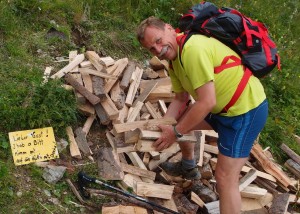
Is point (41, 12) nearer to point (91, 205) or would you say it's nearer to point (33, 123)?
point (33, 123)

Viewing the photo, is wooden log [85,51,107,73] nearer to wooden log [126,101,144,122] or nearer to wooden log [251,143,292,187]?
wooden log [126,101,144,122]

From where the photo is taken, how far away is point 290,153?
668 cm

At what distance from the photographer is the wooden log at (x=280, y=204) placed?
543 centimetres

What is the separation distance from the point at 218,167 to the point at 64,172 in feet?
5.67

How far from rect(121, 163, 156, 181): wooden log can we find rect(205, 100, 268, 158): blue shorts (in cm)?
119

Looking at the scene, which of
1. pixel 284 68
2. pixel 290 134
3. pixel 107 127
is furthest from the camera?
pixel 284 68

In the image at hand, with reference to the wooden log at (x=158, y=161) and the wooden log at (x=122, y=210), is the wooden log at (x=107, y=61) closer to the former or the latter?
the wooden log at (x=158, y=161)

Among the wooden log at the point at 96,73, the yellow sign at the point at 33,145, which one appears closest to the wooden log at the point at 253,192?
the wooden log at the point at 96,73

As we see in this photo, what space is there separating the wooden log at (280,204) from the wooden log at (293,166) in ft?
3.18

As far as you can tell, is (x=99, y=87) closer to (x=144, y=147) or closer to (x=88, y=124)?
(x=88, y=124)

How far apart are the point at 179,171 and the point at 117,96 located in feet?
4.13

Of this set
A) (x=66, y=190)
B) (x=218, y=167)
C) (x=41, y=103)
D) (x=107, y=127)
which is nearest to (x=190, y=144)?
(x=218, y=167)

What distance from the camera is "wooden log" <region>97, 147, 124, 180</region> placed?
4.94 metres

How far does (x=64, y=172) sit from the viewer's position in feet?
15.9
